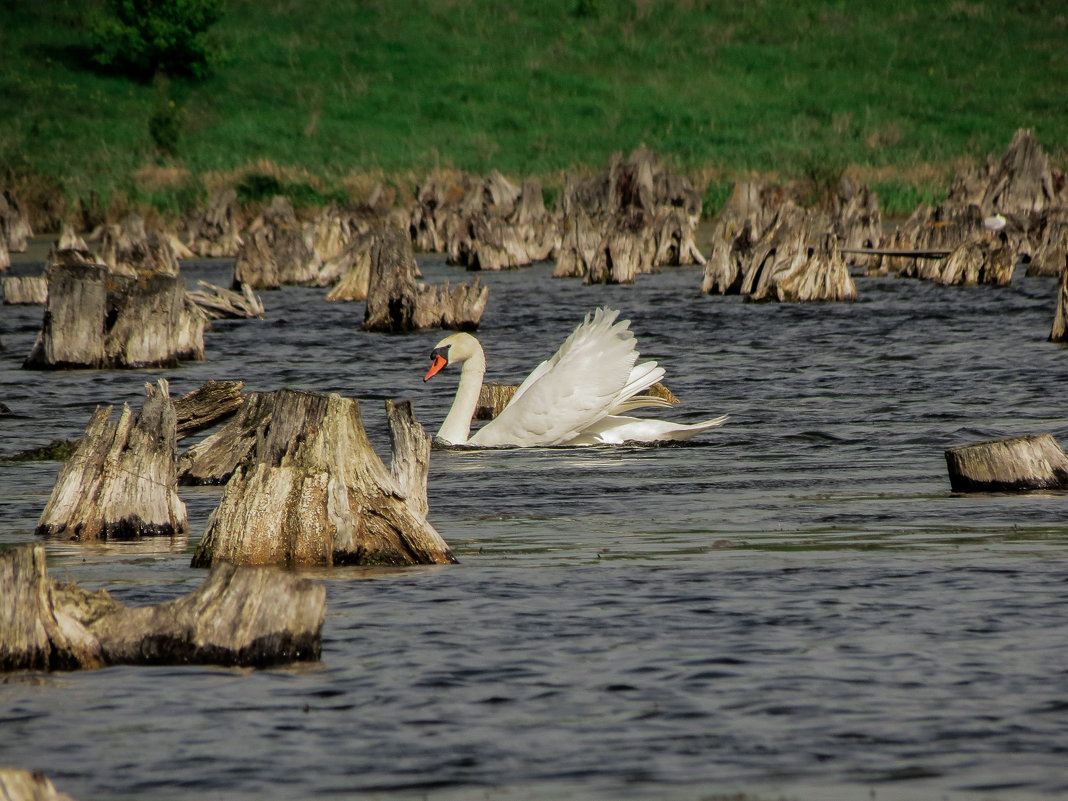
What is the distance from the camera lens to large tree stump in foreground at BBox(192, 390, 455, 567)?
326 inches

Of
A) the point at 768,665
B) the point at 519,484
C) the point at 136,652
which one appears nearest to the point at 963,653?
the point at 768,665

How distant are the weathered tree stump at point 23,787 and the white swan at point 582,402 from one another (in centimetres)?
934

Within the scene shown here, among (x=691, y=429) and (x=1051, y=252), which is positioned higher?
(x=1051, y=252)

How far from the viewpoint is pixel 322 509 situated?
833 cm

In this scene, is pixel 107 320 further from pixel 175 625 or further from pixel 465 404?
pixel 175 625

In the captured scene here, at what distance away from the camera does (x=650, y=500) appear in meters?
10.8

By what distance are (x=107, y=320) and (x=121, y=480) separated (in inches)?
441

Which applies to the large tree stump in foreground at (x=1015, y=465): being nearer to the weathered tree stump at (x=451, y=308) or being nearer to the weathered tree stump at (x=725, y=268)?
the weathered tree stump at (x=451, y=308)

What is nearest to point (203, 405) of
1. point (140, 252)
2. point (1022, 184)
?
point (140, 252)

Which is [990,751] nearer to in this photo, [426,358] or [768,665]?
[768,665]

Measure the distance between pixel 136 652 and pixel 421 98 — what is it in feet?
229

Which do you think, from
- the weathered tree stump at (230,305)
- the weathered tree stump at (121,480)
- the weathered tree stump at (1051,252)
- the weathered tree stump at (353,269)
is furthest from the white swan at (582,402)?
the weathered tree stump at (1051,252)

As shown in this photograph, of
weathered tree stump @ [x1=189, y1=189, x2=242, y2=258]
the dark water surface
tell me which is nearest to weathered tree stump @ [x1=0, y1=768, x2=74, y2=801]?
the dark water surface

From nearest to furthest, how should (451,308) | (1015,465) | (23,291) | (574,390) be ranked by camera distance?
(1015,465)
(574,390)
(451,308)
(23,291)
